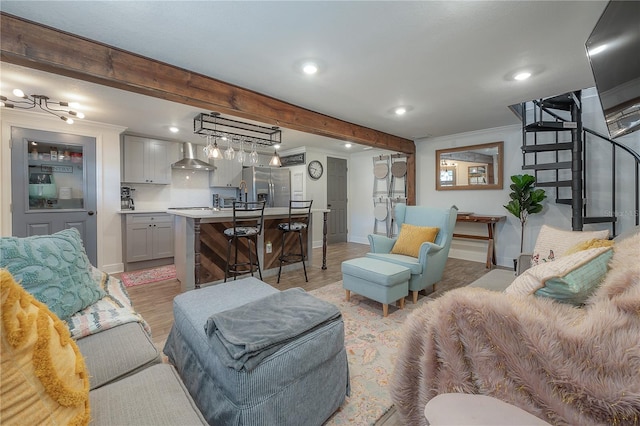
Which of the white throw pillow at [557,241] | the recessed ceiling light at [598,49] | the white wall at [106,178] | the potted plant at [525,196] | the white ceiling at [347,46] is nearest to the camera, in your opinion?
the recessed ceiling light at [598,49]

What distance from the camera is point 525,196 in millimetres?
3936

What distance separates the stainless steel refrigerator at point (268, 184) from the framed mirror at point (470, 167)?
10.8 ft

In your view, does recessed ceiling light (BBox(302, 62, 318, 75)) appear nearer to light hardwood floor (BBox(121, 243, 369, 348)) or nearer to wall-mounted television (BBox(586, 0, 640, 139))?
wall-mounted television (BBox(586, 0, 640, 139))

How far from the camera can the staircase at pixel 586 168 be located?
10.3 ft

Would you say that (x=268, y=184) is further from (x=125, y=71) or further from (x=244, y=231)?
(x=125, y=71)

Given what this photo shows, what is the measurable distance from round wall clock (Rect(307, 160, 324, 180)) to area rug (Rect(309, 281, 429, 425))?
11.2 ft

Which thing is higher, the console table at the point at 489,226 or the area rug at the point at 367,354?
the console table at the point at 489,226

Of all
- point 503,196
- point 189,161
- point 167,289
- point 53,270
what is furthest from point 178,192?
point 503,196

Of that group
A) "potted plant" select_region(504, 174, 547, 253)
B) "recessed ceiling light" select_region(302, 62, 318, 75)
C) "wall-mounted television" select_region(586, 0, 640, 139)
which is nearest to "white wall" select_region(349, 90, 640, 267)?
"potted plant" select_region(504, 174, 547, 253)

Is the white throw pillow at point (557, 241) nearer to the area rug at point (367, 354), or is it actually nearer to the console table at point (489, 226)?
the area rug at point (367, 354)

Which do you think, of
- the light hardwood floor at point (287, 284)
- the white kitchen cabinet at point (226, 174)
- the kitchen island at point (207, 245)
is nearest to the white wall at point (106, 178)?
the light hardwood floor at point (287, 284)

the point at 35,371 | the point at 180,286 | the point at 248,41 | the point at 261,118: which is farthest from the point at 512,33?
the point at 180,286

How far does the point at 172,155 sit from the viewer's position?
4.94 metres

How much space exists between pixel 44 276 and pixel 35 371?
1.00m
